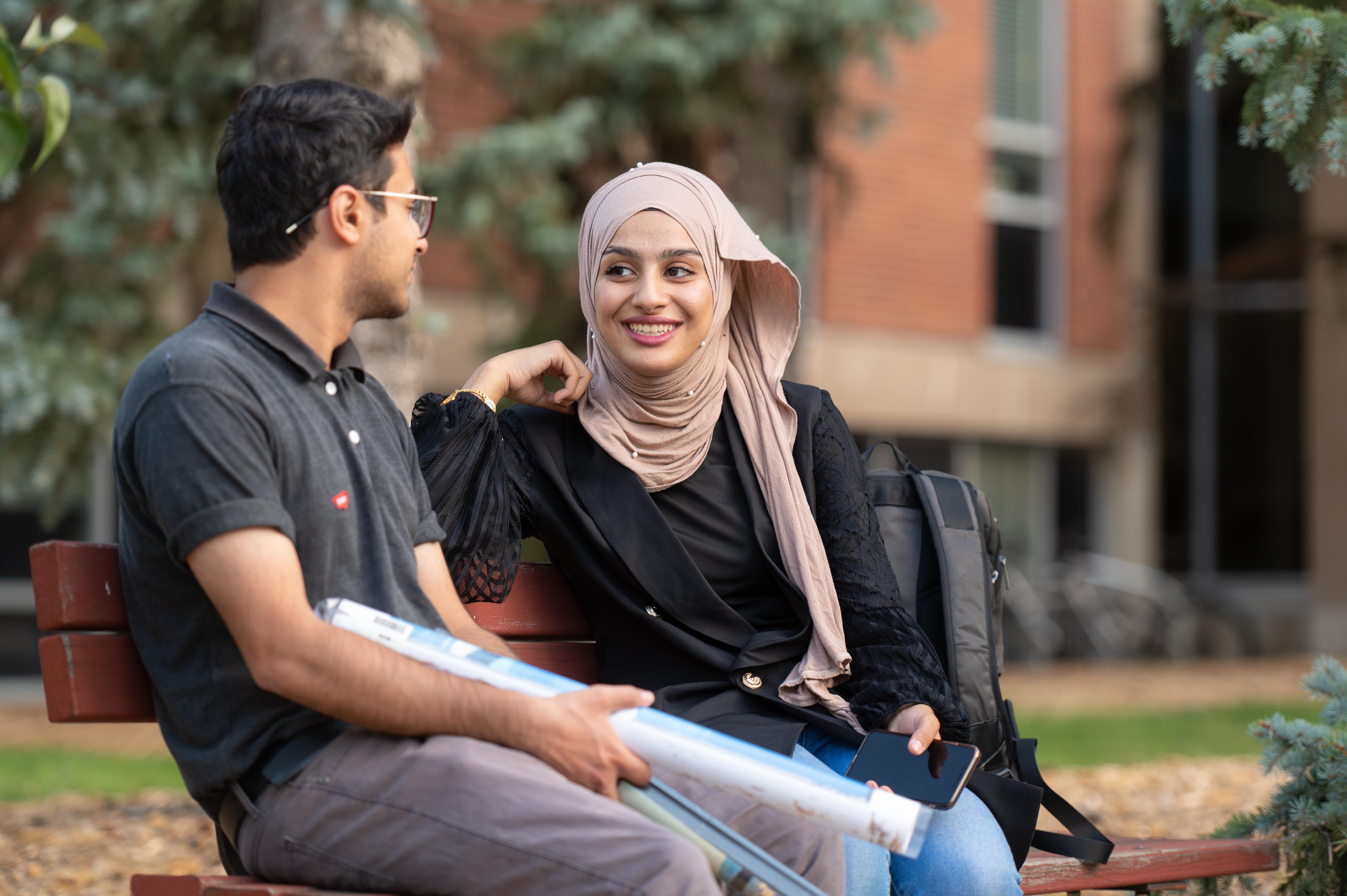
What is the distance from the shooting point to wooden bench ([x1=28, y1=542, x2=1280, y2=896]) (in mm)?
2389

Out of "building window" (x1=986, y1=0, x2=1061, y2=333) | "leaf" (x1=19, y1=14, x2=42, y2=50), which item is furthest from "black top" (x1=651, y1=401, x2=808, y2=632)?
"building window" (x1=986, y1=0, x2=1061, y2=333)

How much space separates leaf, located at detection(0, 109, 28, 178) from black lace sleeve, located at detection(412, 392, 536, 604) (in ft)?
3.32

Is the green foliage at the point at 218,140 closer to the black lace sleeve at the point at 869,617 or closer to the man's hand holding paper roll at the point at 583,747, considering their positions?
the black lace sleeve at the point at 869,617

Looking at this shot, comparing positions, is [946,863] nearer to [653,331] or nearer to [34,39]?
[653,331]

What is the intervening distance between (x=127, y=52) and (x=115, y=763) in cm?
372

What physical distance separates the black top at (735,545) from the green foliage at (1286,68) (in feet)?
5.09

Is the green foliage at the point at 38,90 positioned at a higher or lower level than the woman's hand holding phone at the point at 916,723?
higher

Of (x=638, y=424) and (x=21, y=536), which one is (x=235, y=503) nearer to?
(x=638, y=424)

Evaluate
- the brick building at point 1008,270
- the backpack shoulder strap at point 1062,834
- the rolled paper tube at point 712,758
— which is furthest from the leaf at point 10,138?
the brick building at point 1008,270

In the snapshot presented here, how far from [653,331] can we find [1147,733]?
690 cm

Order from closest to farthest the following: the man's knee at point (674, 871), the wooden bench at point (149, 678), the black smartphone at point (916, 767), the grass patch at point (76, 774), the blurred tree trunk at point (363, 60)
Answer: the man's knee at point (674, 871), the wooden bench at point (149, 678), the black smartphone at point (916, 767), the blurred tree trunk at point (363, 60), the grass patch at point (76, 774)

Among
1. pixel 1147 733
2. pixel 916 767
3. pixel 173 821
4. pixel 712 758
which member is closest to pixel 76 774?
pixel 173 821

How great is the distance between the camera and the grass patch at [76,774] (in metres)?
6.34

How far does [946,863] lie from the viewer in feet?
8.80
